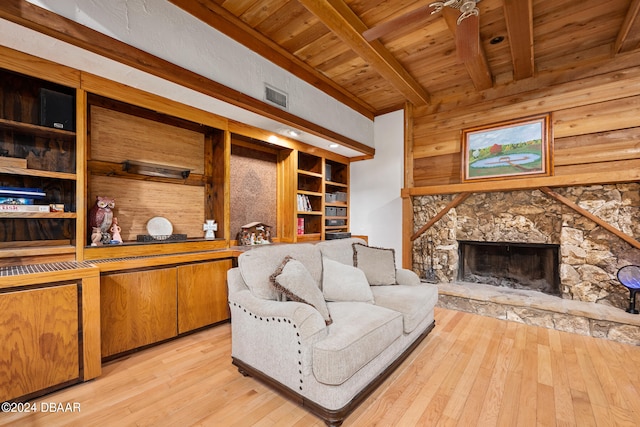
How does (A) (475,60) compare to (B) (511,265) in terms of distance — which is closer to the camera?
(A) (475,60)

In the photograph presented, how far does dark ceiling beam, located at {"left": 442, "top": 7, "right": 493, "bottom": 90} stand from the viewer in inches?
85.8

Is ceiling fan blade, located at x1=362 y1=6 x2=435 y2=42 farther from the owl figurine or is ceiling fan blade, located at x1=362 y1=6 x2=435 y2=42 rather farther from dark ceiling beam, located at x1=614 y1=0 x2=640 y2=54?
the owl figurine

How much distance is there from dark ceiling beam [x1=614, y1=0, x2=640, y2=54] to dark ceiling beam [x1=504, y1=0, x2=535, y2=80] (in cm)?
69

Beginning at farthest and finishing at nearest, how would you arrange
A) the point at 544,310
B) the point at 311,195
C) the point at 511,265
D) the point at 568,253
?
the point at 311,195 → the point at 511,265 → the point at 568,253 → the point at 544,310

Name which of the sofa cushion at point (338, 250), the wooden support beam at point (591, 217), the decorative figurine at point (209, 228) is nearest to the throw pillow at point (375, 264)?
the sofa cushion at point (338, 250)

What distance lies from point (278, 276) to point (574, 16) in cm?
354

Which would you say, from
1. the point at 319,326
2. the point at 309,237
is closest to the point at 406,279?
the point at 319,326

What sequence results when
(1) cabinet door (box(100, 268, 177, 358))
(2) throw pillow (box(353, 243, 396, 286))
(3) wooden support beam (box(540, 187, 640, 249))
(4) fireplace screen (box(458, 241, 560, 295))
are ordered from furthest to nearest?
1. (4) fireplace screen (box(458, 241, 560, 295))
2. (3) wooden support beam (box(540, 187, 640, 249))
3. (2) throw pillow (box(353, 243, 396, 286))
4. (1) cabinet door (box(100, 268, 177, 358))

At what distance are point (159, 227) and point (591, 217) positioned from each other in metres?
4.69

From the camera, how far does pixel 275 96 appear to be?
3131 mm

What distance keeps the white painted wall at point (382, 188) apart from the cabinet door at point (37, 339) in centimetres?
390

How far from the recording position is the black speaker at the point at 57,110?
2035mm

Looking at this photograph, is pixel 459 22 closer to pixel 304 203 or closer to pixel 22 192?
pixel 304 203

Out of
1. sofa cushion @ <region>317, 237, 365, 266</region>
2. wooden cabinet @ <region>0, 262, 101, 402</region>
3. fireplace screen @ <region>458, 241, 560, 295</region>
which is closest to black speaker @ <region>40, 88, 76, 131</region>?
wooden cabinet @ <region>0, 262, 101, 402</region>
